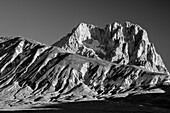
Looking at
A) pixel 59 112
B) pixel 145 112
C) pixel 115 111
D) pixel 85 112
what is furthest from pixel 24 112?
pixel 145 112

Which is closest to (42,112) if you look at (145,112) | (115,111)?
(115,111)

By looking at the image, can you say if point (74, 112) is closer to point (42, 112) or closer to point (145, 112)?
point (42, 112)

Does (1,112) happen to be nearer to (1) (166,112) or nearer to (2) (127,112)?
(2) (127,112)

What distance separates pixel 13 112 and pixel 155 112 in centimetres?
7563

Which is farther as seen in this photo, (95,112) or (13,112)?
(13,112)

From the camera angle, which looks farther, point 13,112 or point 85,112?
point 13,112

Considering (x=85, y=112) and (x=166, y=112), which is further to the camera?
(x=166, y=112)

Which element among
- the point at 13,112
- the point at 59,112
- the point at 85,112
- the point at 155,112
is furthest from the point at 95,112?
the point at 13,112

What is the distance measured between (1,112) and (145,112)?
75.7 m

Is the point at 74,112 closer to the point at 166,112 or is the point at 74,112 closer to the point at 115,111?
the point at 115,111

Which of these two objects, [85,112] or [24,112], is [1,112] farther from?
[85,112]

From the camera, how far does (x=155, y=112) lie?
185m

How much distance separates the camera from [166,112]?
619 ft

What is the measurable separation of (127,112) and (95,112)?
53.4 feet
